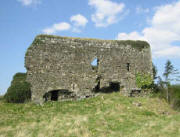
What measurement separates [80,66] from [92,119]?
6.02m

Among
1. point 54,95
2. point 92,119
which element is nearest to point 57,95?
point 54,95

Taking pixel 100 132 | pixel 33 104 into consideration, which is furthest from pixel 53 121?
pixel 33 104

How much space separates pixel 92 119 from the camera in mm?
10250

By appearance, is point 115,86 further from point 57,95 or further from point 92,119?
point 92,119

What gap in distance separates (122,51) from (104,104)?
5.73 meters

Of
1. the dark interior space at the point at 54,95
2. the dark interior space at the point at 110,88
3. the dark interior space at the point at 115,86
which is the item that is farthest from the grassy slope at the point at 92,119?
the dark interior space at the point at 54,95

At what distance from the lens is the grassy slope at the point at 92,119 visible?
26.3 feet

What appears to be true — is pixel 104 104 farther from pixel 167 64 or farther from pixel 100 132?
pixel 167 64

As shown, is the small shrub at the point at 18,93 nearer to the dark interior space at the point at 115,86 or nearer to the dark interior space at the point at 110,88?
the dark interior space at the point at 110,88

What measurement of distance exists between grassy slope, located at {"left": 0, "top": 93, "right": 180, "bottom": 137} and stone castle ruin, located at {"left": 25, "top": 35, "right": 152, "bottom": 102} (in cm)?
112

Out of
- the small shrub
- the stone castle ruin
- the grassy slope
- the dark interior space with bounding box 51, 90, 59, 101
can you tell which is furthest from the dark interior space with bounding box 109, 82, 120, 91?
the small shrub

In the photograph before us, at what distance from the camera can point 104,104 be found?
13914 mm

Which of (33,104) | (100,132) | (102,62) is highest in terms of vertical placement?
(102,62)

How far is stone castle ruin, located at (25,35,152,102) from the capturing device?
558 inches
